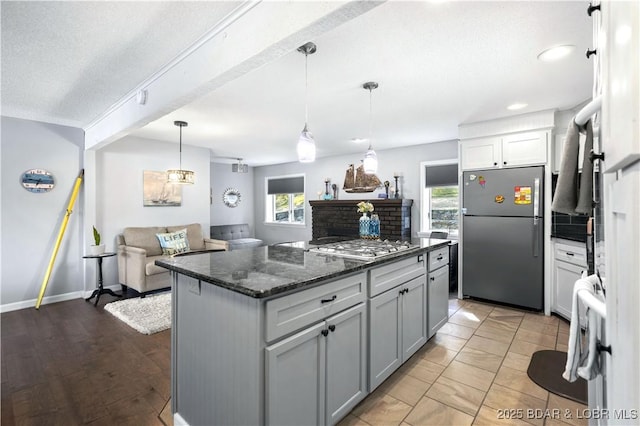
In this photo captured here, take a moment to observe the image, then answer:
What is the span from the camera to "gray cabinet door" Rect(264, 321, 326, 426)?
4.34 feet

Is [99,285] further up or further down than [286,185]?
further down

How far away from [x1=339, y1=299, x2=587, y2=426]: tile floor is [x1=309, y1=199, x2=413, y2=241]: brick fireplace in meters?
1.92

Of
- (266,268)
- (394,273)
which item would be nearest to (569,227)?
(394,273)

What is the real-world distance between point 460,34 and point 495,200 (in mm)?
2454

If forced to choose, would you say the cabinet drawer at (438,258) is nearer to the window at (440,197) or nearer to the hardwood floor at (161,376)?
the hardwood floor at (161,376)

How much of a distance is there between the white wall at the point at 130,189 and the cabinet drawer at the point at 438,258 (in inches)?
170

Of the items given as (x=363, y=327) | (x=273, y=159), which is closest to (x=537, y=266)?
(x=363, y=327)

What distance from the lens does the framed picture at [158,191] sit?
4.91 m

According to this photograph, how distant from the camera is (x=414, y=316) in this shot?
7.93 ft

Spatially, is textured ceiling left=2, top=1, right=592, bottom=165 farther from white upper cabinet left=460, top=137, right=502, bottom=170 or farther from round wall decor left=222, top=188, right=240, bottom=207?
round wall decor left=222, top=188, right=240, bottom=207

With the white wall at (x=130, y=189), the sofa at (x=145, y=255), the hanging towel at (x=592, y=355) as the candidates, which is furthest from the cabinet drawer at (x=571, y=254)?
the white wall at (x=130, y=189)

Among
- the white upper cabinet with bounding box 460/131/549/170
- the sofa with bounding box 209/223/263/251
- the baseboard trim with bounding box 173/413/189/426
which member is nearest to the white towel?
the baseboard trim with bounding box 173/413/189/426

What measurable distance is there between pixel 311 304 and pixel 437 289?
1736 millimetres

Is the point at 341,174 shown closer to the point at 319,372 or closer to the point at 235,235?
the point at 235,235
